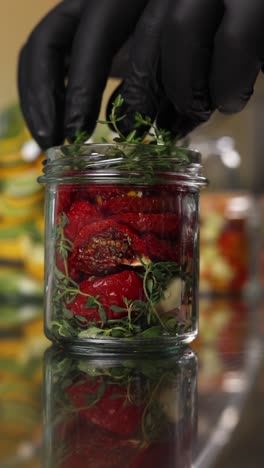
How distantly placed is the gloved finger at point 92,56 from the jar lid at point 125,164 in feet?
0.26

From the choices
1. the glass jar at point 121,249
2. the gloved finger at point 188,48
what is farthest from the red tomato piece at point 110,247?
the gloved finger at point 188,48

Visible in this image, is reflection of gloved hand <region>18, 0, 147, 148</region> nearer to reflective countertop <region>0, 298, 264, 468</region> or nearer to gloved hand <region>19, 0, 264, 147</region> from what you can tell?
gloved hand <region>19, 0, 264, 147</region>

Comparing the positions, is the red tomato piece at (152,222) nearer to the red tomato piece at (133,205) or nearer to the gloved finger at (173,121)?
the red tomato piece at (133,205)

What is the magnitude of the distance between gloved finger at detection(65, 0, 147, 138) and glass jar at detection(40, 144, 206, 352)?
0.27 feet

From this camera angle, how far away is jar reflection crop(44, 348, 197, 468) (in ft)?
1.09

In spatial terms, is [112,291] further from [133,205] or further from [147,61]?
[147,61]

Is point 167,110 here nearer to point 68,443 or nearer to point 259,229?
point 68,443

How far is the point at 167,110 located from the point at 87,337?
25 cm

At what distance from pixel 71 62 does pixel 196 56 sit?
162 millimetres

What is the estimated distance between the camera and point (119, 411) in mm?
433

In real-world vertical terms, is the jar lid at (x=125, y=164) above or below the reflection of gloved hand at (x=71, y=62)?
below

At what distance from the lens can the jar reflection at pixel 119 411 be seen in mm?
333

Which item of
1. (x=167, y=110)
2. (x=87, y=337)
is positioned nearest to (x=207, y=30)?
(x=167, y=110)

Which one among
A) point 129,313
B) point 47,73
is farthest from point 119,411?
point 47,73
